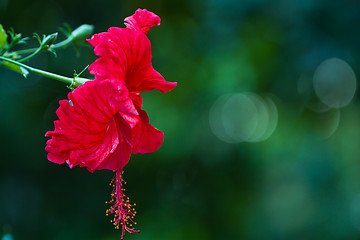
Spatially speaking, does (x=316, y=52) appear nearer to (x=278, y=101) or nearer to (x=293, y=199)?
(x=278, y=101)

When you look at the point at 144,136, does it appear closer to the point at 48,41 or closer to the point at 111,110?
the point at 111,110

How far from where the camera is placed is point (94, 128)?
96 centimetres

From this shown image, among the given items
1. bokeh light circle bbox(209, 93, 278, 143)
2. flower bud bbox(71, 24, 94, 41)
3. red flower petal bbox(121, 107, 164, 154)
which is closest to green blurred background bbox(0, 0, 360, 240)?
bokeh light circle bbox(209, 93, 278, 143)

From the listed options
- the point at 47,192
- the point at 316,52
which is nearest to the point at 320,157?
the point at 316,52

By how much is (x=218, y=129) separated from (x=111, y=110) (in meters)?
2.76

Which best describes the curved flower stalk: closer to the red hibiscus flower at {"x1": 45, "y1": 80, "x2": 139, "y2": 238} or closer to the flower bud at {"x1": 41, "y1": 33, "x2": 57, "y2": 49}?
the red hibiscus flower at {"x1": 45, "y1": 80, "x2": 139, "y2": 238}

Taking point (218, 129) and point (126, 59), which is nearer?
point (126, 59)

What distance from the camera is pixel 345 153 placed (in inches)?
139

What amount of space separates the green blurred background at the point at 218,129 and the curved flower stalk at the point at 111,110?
6.72 feet

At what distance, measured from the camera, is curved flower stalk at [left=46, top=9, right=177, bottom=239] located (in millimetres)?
903

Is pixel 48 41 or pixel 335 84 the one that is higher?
pixel 335 84

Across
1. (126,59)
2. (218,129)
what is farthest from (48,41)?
(218,129)

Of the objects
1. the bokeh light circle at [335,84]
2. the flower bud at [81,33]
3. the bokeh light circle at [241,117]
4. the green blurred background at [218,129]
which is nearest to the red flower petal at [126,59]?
the flower bud at [81,33]

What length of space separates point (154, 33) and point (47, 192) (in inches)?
57.0
